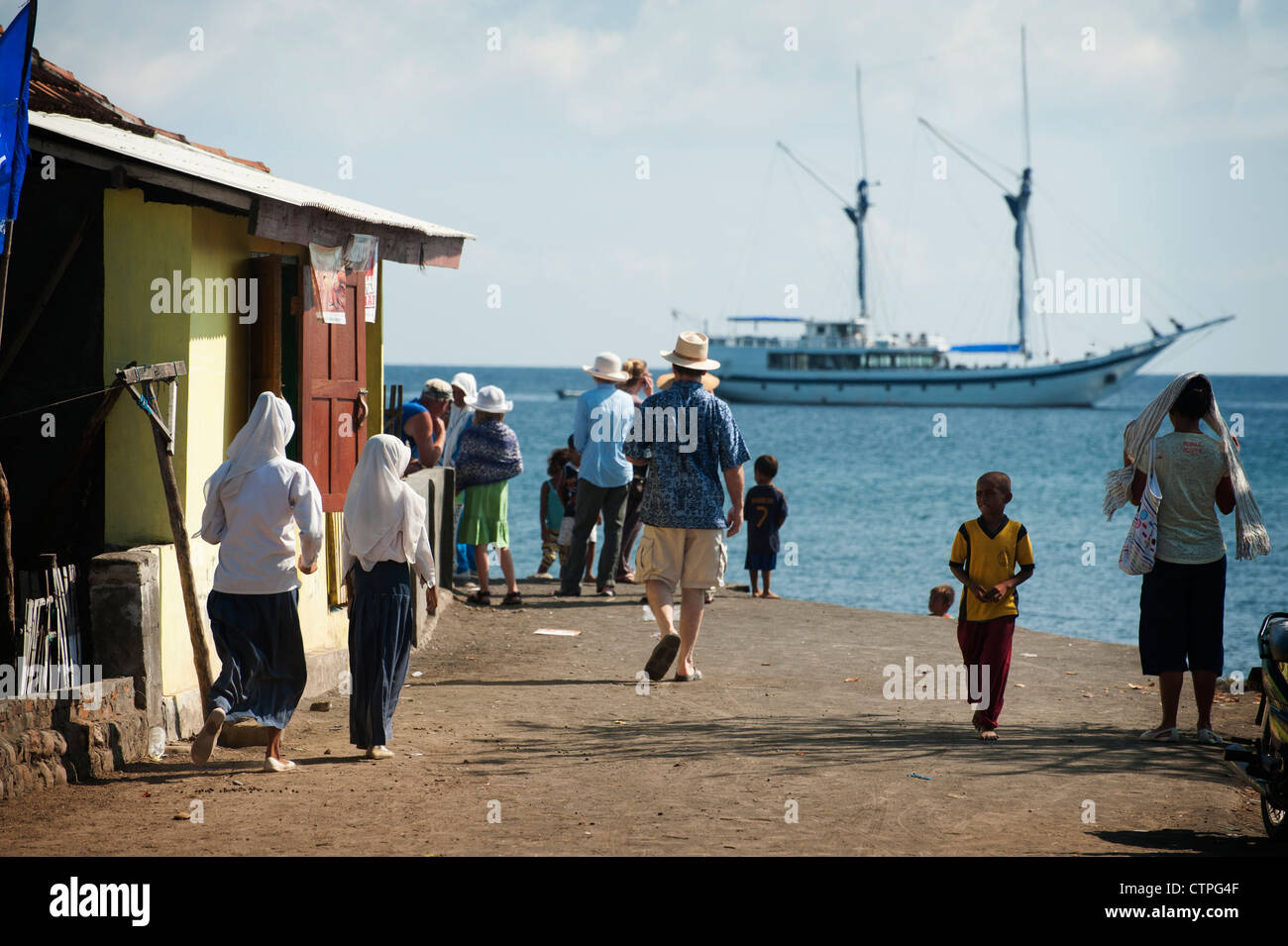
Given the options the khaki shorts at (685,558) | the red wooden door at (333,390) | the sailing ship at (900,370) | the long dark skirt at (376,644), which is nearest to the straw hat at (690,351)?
the khaki shorts at (685,558)

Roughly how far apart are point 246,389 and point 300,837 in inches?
129

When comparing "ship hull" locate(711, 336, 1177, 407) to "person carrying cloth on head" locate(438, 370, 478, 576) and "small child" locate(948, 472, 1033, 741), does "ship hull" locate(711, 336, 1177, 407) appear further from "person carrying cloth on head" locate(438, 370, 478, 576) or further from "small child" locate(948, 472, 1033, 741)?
"small child" locate(948, 472, 1033, 741)

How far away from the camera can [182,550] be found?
6754 mm

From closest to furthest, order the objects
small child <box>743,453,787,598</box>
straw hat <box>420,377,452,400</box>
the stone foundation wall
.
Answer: the stone foundation wall < straw hat <box>420,377,452,400</box> < small child <box>743,453,787,598</box>

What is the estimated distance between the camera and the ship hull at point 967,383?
102500 millimetres

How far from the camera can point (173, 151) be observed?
800 centimetres

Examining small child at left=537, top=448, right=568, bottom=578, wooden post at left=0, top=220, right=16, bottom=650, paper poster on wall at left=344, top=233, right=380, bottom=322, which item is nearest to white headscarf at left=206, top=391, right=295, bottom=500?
wooden post at left=0, top=220, right=16, bottom=650

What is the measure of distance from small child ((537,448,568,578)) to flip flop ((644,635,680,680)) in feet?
14.1

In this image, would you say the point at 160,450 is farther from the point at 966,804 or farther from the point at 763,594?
the point at 763,594

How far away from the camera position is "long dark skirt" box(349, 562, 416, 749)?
21.9 ft

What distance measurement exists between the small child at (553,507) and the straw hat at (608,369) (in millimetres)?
1488

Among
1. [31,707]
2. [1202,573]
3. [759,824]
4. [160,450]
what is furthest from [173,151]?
[1202,573]

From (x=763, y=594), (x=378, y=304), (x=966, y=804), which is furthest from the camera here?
(x=763, y=594)

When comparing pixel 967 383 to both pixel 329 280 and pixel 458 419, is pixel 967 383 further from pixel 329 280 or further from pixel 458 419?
pixel 329 280
